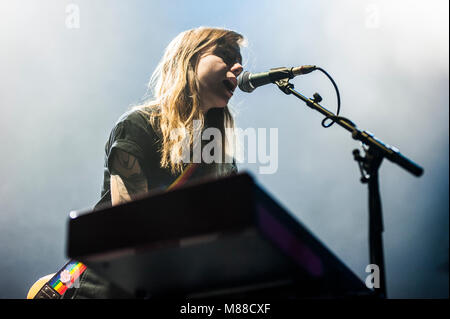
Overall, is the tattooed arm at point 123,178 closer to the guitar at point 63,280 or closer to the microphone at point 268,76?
the guitar at point 63,280

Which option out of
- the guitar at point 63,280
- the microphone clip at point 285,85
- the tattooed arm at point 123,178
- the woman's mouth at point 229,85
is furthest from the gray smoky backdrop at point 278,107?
the tattooed arm at point 123,178

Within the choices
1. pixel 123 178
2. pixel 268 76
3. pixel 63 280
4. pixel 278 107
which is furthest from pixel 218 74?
pixel 278 107

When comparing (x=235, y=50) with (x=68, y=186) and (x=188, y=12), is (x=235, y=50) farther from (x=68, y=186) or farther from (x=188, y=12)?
(x=68, y=186)

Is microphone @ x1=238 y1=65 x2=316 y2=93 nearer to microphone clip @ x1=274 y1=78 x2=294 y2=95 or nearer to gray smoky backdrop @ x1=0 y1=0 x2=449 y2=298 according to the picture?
microphone clip @ x1=274 y1=78 x2=294 y2=95

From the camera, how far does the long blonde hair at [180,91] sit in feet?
5.01

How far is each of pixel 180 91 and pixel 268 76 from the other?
43cm

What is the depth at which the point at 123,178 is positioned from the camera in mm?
1175

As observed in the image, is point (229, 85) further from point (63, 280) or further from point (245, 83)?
point (63, 280)

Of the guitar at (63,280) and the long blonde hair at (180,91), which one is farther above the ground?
the long blonde hair at (180,91)

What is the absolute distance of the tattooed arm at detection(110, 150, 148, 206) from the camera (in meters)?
1.16

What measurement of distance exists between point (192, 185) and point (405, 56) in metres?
3.51

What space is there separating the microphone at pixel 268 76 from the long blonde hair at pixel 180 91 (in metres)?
0.25

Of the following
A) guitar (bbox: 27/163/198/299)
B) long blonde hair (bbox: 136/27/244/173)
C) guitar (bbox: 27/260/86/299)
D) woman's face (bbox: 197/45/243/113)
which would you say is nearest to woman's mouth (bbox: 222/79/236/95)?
woman's face (bbox: 197/45/243/113)

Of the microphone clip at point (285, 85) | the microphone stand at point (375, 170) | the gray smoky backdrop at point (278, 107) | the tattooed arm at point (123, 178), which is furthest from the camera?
the gray smoky backdrop at point (278, 107)
